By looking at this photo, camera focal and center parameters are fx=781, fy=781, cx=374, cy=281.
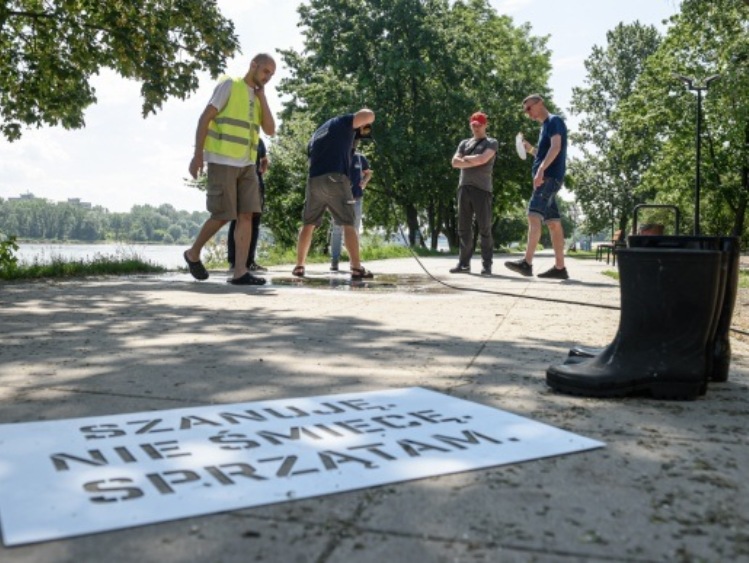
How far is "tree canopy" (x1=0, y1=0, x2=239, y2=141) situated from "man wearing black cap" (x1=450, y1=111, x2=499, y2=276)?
18.6 ft

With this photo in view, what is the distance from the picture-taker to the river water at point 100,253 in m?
10.5

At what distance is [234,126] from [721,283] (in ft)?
18.5

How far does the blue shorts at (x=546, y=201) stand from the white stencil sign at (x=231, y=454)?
740 cm

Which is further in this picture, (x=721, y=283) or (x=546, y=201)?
(x=546, y=201)

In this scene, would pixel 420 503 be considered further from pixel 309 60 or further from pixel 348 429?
pixel 309 60

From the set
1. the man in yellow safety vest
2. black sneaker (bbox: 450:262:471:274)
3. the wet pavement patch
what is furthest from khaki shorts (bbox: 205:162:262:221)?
black sneaker (bbox: 450:262:471:274)

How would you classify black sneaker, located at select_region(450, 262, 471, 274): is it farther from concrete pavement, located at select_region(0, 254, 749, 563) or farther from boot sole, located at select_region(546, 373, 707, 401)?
boot sole, located at select_region(546, 373, 707, 401)

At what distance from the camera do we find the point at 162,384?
3.04m

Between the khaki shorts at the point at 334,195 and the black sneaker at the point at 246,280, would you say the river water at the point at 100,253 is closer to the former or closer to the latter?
the khaki shorts at the point at 334,195

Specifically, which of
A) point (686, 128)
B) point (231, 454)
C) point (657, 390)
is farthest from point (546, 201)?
point (686, 128)

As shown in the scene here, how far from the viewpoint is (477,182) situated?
35.9 feet

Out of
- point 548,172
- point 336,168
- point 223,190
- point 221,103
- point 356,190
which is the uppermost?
point 221,103

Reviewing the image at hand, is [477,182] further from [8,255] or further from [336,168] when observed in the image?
[8,255]

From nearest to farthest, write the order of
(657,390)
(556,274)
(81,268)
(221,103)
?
(657,390), (221,103), (81,268), (556,274)
